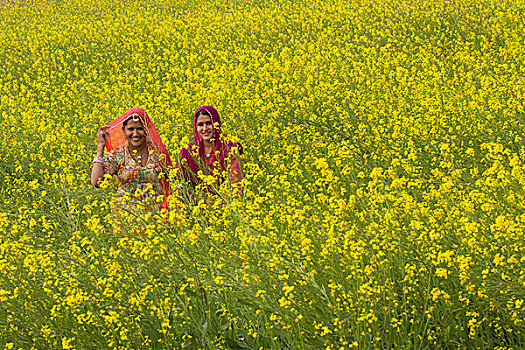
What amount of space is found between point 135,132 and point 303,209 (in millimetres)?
2189

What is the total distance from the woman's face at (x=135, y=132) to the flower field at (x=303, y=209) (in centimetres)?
41

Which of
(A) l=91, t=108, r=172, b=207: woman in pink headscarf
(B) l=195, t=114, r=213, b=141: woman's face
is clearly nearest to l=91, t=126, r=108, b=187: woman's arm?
(A) l=91, t=108, r=172, b=207: woman in pink headscarf

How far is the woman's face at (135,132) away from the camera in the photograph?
4.60m

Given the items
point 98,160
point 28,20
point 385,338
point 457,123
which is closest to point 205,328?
point 385,338

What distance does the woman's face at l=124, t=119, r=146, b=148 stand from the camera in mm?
4602

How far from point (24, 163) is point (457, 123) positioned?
4164 mm

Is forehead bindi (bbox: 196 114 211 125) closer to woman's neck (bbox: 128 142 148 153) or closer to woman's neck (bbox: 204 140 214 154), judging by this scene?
woman's neck (bbox: 204 140 214 154)

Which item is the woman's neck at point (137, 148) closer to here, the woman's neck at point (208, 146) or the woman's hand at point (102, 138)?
the woman's hand at point (102, 138)

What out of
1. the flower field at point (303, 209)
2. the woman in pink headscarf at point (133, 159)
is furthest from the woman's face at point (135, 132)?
the flower field at point (303, 209)

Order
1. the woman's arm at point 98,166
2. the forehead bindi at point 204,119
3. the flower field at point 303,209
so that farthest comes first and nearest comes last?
the forehead bindi at point 204,119 → the woman's arm at point 98,166 → the flower field at point 303,209

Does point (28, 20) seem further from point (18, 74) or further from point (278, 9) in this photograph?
point (278, 9)

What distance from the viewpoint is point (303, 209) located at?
9.26ft

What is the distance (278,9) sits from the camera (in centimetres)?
1258

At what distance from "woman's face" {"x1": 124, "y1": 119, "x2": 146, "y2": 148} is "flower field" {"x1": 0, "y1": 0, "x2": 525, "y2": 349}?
41 centimetres
